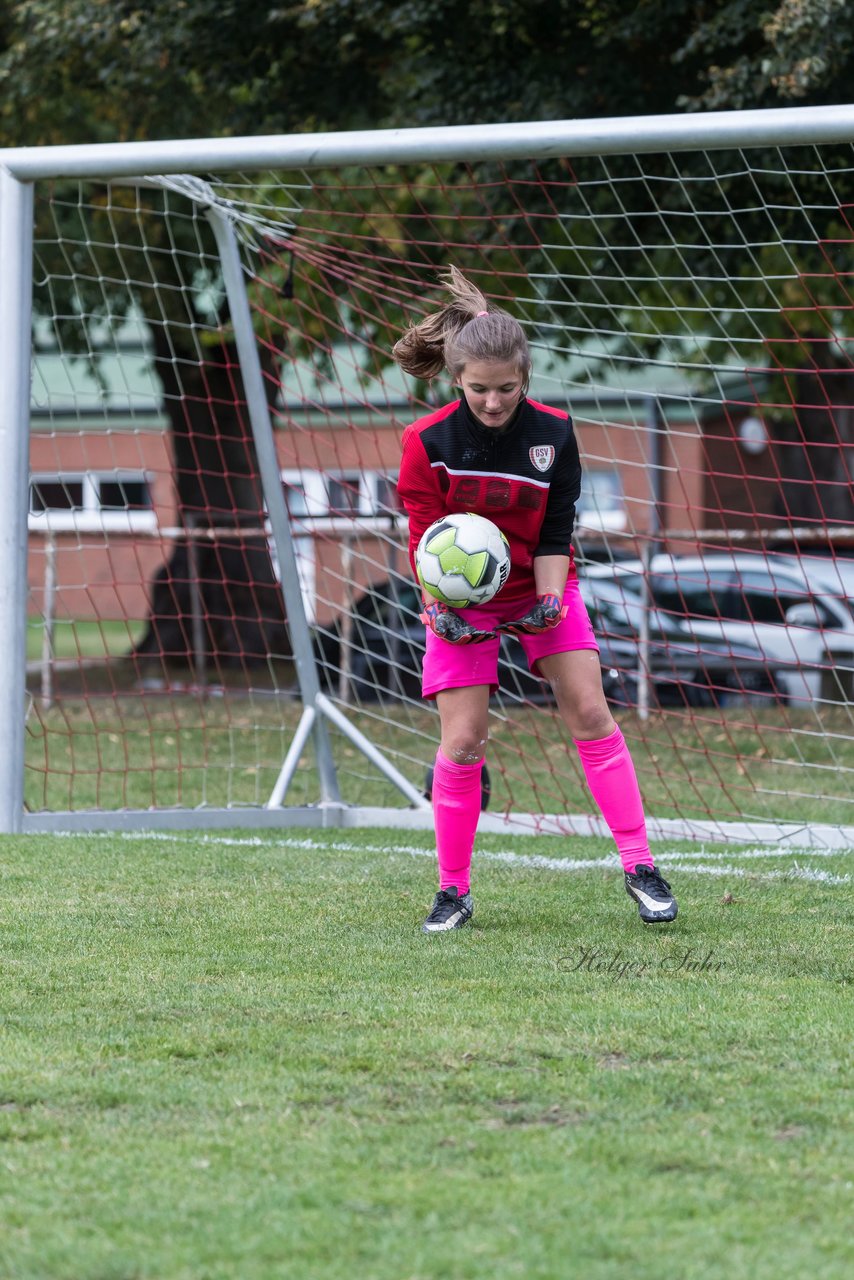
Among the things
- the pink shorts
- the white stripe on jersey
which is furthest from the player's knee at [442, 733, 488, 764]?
the white stripe on jersey

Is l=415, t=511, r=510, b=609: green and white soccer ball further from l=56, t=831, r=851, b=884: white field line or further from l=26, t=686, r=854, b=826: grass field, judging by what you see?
l=26, t=686, r=854, b=826: grass field

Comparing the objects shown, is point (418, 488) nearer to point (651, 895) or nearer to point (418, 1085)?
point (651, 895)

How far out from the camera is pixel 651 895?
162 inches

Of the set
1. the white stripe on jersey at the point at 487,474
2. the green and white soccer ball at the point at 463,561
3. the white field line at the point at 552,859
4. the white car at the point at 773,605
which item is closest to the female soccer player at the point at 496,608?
the white stripe on jersey at the point at 487,474

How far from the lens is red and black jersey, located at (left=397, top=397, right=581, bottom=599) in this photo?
4.03m

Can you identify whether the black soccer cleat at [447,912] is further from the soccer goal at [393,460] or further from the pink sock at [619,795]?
the soccer goal at [393,460]

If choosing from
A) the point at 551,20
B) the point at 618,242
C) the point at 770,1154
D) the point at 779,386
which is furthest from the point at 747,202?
the point at 770,1154

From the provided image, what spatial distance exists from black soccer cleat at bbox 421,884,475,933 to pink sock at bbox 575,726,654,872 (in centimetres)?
44

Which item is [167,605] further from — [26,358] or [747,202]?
[26,358]

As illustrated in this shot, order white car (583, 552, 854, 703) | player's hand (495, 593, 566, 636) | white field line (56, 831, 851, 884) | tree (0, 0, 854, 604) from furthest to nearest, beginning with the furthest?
1. white car (583, 552, 854, 703)
2. tree (0, 0, 854, 604)
3. white field line (56, 831, 851, 884)
4. player's hand (495, 593, 566, 636)

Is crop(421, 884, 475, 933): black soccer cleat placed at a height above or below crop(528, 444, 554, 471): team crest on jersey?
below

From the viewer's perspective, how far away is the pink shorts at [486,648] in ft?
13.5

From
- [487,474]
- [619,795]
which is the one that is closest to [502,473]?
[487,474]

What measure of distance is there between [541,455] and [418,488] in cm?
33
